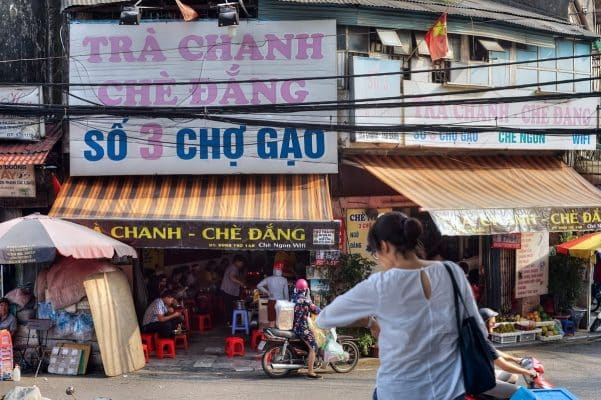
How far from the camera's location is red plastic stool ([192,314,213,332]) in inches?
556

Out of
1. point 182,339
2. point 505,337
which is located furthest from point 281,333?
point 505,337

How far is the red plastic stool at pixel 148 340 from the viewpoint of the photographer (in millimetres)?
11750

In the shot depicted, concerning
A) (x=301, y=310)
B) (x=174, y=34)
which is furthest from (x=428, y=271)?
(x=174, y=34)

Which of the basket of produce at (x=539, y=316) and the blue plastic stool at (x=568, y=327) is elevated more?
the basket of produce at (x=539, y=316)

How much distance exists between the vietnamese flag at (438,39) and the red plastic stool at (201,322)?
674cm

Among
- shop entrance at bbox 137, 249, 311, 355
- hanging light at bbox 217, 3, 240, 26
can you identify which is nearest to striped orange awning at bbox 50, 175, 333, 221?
shop entrance at bbox 137, 249, 311, 355

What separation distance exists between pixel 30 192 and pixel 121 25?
3.47m

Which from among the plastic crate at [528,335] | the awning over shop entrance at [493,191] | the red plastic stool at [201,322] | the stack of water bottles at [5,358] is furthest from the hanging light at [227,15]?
the plastic crate at [528,335]

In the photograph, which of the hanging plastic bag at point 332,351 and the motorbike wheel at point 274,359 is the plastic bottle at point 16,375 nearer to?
the motorbike wheel at point 274,359

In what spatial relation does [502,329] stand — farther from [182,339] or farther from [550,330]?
[182,339]

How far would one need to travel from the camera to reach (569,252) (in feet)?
43.9

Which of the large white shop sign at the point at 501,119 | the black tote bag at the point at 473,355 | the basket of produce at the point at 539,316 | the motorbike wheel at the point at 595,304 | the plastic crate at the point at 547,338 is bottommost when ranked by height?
the plastic crate at the point at 547,338

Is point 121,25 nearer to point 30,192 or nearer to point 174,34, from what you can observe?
point 174,34

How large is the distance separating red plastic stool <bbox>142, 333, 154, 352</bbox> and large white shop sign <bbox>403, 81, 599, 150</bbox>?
570 centimetres
